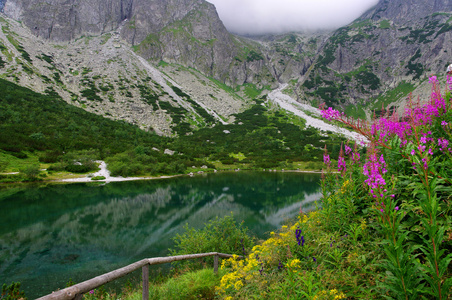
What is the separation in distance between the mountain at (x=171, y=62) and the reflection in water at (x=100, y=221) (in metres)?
71.0

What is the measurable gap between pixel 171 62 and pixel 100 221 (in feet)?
543

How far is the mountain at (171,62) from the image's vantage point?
105m

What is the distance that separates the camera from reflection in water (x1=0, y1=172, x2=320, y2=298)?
12.9 meters

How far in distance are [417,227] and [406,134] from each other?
7.12ft

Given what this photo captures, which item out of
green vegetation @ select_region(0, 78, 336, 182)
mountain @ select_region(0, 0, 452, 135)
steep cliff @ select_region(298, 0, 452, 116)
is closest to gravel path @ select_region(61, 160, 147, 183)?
green vegetation @ select_region(0, 78, 336, 182)

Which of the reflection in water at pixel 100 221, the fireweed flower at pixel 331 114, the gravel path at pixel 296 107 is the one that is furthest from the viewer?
the gravel path at pixel 296 107

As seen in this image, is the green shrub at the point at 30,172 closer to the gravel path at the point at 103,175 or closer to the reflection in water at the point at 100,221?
the gravel path at the point at 103,175

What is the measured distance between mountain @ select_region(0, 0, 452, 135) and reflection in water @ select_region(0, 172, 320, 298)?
233ft

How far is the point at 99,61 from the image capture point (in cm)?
12638

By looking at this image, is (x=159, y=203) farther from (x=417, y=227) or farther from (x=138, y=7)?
(x=138, y=7)

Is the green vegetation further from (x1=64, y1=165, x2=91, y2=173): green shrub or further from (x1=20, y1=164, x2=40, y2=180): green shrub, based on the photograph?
(x1=20, y1=164, x2=40, y2=180): green shrub

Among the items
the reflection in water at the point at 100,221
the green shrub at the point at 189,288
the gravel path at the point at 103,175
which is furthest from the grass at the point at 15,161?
the green shrub at the point at 189,288

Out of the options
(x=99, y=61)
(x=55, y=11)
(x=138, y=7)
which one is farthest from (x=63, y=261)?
(x=138, y=7)

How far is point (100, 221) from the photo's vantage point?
21688 millimetres
